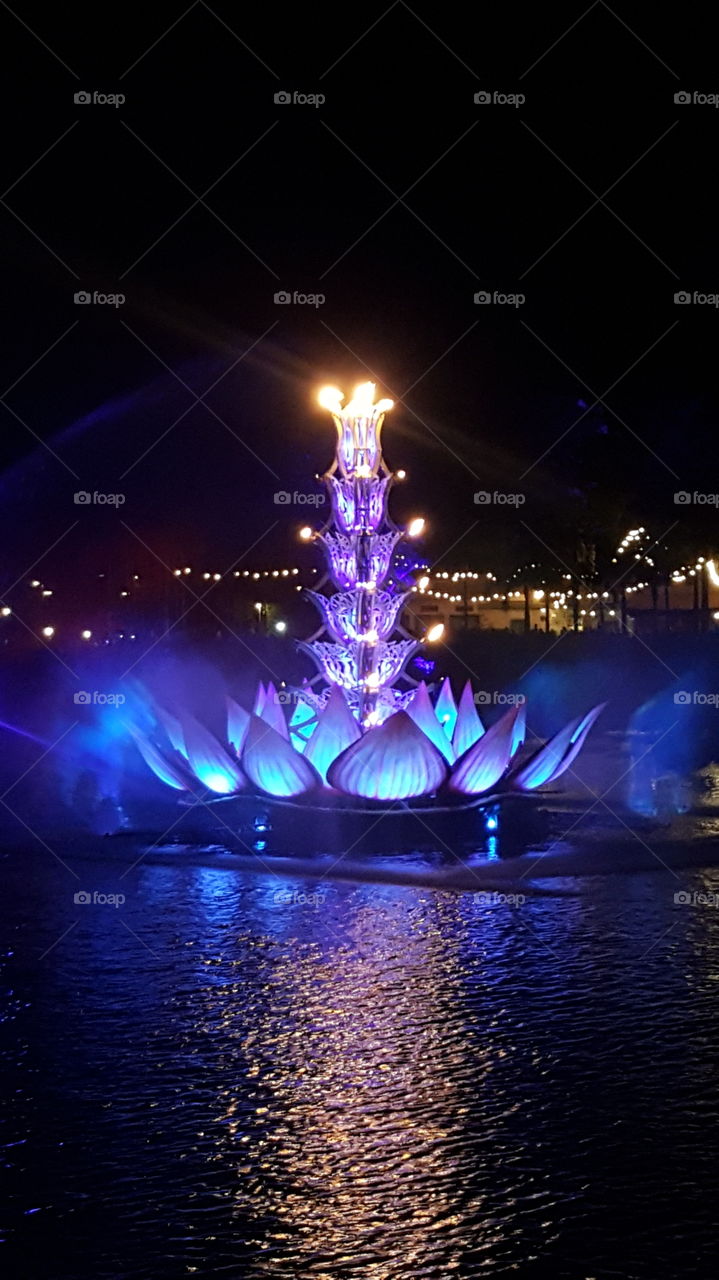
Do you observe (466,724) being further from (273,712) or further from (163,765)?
(163,765)

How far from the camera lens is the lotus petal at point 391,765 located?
11.2m

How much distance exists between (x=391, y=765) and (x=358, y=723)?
0.81m

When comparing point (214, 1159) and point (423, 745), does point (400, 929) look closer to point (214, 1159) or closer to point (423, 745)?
point (423, 745)

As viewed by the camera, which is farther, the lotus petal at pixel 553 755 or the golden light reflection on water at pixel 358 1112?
the lotus petal at pixel 553 755

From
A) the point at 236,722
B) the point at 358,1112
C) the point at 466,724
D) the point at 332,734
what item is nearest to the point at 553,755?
the point at 466,724

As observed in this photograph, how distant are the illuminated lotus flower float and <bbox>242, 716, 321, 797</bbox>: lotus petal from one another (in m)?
0.01

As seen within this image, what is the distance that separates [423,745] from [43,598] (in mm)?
33545

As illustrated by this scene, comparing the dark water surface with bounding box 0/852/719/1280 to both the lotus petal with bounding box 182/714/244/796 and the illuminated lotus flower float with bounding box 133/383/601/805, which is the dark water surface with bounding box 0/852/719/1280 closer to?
the illuminated lotus flower float with bounding box 133/383/601/805

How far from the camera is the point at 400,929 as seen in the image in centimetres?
876

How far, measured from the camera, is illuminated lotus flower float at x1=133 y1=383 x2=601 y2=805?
1164 centimetres

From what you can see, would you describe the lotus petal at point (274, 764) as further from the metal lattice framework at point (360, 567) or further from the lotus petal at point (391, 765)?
the metal lattice framework at point (360, 567)

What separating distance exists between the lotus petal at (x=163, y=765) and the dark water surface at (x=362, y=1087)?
305cm

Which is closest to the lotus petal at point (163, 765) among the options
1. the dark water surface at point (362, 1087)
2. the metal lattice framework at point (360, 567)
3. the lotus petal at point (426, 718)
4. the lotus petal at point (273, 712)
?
the lotus petal at point (273, 712)

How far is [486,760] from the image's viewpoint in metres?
12.0
